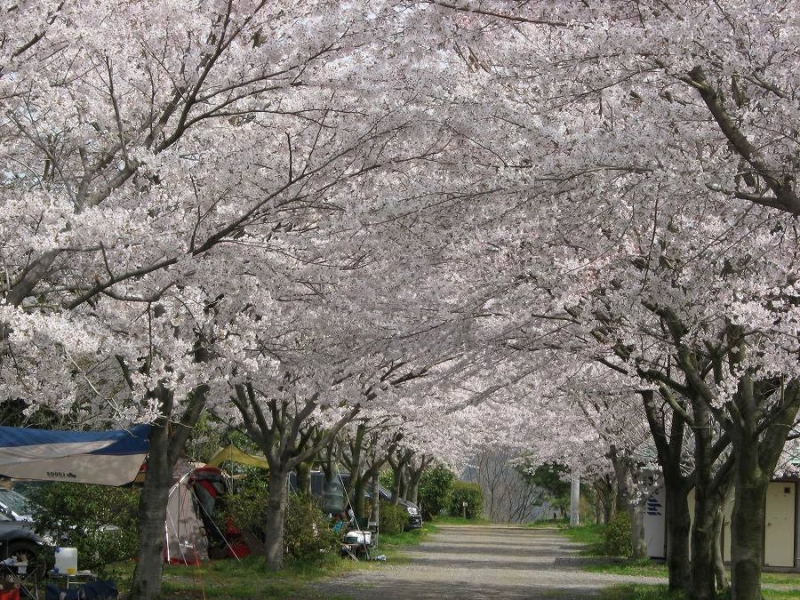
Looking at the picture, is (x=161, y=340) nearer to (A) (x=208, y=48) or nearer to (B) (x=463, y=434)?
(A) (x=208, y=48)

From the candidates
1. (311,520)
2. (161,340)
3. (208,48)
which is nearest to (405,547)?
(311,520)

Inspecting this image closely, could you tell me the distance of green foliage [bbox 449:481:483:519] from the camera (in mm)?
60500

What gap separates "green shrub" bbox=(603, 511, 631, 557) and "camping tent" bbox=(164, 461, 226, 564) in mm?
11058

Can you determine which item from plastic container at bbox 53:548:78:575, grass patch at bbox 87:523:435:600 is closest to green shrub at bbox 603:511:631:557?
grass patch at bbox 87:523:435:600

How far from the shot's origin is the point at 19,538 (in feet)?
52.1

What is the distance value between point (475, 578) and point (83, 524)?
27.2 ft

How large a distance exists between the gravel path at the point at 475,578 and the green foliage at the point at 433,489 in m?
24.0

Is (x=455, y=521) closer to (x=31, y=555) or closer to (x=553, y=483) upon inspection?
(x=553, y=483)

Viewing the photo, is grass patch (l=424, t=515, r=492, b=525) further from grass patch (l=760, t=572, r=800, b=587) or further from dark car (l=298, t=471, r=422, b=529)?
grass patch (l=760, t=572, r=800, b=587)

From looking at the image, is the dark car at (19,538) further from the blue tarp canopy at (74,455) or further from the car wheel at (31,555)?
the blue tarp canopy at (74,455)

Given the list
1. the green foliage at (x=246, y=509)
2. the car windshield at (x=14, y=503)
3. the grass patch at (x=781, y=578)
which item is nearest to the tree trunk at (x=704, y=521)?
the grass patch at (x=781, y=578)

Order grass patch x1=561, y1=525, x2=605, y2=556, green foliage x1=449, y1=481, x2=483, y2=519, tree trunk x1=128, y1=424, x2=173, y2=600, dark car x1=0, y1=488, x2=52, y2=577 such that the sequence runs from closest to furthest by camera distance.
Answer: tree trunk x1=128, y1=424, x2=173, y2=600, dark car x1=0, y1=488, x2=52, y2=577, grass patch x1=561, y1=525, x2=605, y2=556, green foliage x1=449, y1=481, x2=483, y2=519

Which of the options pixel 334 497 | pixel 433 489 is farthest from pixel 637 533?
pixel 433 489

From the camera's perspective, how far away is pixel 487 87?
26.0ft
